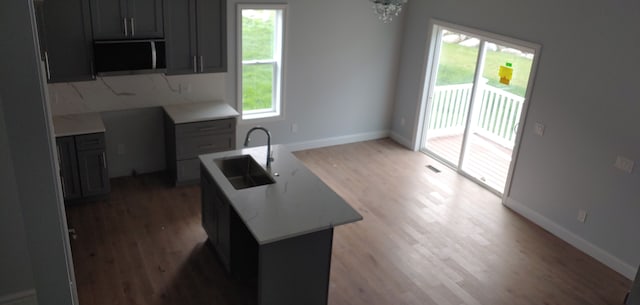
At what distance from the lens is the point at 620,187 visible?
16.0ft

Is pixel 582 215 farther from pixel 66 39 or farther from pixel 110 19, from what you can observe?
pixel 66 39

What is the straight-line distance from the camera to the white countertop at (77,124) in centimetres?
518

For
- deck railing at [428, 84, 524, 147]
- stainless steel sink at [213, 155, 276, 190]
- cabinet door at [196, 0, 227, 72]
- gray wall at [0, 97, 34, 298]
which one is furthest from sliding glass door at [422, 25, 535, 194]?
gray wall at [0, 97, 34, 298]

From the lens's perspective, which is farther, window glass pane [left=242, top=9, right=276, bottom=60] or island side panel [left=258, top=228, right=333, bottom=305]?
window glass pane [left=242, top=9, right=276, bottom=60]

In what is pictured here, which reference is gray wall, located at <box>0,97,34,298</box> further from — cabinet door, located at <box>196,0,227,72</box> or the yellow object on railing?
the yellow object on railing

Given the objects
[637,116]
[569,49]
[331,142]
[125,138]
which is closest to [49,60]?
[125,138]

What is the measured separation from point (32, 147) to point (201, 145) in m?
3.92

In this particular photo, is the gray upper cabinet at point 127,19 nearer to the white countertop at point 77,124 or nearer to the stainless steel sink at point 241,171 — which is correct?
the white countertop at point 77,124

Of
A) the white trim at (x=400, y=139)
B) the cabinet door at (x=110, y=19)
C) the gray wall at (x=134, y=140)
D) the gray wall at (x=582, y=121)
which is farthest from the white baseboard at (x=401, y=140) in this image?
the cabinet door at (x=110, y=19)

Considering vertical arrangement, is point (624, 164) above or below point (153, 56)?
below

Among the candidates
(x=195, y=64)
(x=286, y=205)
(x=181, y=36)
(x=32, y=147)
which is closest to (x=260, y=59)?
(x=195, y=64)

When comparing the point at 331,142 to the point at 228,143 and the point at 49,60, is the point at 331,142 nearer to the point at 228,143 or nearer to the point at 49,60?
the point at 228,143

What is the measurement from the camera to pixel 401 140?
779 cm

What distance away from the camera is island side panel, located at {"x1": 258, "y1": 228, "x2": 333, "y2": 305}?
12.1 feet
